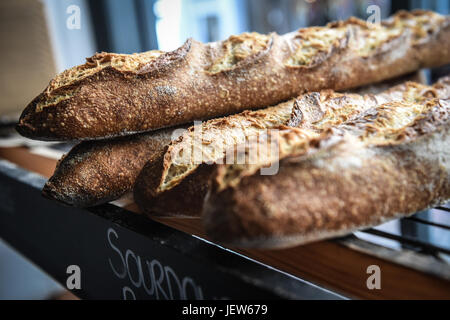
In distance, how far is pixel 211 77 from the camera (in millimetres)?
997

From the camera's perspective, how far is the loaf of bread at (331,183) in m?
0.56

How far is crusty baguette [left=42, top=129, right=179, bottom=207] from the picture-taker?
912 millimetres

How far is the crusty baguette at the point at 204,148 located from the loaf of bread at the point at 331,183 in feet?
0.28

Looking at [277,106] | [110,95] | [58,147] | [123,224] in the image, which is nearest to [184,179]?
[123,224]

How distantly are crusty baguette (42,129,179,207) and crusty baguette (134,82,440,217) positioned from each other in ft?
0.41

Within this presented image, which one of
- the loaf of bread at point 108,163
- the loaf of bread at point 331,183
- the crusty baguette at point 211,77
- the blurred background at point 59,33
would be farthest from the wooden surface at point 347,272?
the blurred background at point 59,33

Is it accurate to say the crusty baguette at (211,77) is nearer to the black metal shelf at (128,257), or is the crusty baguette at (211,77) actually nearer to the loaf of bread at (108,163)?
the loaf of bread at (108,163)

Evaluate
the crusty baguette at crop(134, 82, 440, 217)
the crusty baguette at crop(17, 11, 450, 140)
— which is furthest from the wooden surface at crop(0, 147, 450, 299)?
the crusty baguette at crop(17, 11, 450, 140)

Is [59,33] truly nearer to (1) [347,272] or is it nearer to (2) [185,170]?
(2) [185,170]

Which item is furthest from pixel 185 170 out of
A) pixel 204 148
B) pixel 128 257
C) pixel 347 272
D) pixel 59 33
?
pixel 59 33

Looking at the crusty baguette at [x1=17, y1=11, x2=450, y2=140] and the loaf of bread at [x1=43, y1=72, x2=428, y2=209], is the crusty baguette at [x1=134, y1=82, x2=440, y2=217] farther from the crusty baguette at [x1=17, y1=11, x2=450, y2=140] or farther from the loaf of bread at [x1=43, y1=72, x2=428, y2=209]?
the crusty baguette at [x1=17, y1=11, x2=450, y2=140]

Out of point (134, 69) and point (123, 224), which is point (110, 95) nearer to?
point (134, 69)
